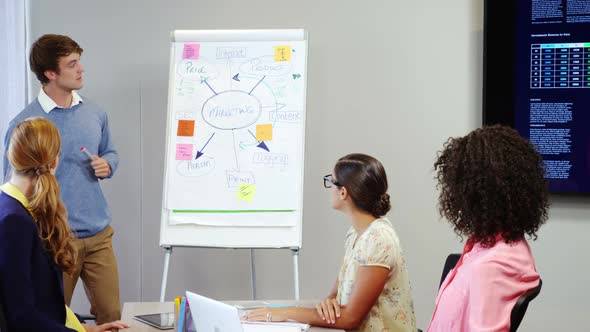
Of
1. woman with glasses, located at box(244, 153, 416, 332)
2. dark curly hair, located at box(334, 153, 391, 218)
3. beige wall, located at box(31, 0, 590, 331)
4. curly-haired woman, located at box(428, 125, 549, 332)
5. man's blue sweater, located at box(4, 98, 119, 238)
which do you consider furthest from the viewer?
beige wall, located at box(31, 0, 590, 331)

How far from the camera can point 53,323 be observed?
2055mm

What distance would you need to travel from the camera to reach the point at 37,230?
212 centimetres

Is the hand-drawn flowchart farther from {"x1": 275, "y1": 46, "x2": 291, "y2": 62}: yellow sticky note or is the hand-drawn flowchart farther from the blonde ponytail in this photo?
the blonde ponytail

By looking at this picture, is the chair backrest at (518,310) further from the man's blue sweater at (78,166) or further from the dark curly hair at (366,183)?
the man's blue sweater at (78,166)

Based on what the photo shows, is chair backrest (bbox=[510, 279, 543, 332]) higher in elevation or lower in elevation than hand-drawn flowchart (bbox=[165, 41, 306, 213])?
lower

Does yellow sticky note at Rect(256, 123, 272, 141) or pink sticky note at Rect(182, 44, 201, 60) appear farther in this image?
pink sticky note at Rect(182, 44, 201, 60)

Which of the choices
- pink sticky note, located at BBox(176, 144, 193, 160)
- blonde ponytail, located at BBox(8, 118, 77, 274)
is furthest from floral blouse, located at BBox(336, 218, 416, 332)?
pink sticky note, located at BBox(176, 144, 193, 160)

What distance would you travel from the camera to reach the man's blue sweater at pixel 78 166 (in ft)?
10.7

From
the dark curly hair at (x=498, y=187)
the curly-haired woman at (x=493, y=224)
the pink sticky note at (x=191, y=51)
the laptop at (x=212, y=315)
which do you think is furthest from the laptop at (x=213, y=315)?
the pink sticky note at (x=191, y=51)

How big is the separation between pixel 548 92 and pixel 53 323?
2.72 meters

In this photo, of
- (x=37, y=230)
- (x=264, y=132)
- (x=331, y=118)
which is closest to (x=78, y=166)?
(x=264, y=132)

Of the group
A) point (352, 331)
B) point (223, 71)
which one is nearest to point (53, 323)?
point (352, 331)

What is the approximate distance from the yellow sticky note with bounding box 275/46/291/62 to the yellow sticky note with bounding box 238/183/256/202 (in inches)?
25.1

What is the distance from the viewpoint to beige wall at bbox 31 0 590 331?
3896mm
